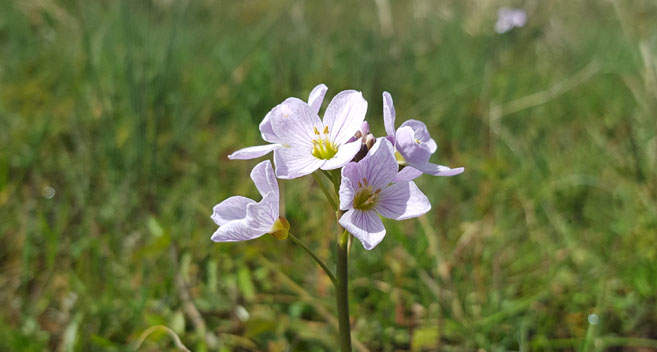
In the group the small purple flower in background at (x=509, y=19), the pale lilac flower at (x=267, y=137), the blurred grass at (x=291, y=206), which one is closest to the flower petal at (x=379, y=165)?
the pale lilac flower at (x=267, y=137)

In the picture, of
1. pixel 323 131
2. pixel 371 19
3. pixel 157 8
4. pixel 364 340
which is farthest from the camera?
pixel 371 19

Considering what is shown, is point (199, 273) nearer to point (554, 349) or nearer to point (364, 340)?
point (364, 340)

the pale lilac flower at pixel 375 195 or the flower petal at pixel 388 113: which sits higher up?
the flower petal at pixel 388 113

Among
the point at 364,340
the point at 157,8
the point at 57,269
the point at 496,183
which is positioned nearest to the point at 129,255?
the point at 57,269

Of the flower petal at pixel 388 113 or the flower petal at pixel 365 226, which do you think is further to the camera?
the flower petal at pixel 388 113

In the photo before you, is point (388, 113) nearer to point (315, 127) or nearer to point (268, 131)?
point (315, 127)

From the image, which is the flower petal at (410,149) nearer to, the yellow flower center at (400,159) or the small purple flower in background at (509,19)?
the yellow flower center at (400,159)
